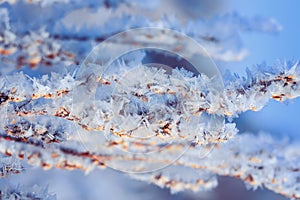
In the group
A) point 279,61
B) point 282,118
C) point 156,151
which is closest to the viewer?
point 279,61

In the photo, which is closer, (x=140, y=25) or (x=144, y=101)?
(x=144, y=101)

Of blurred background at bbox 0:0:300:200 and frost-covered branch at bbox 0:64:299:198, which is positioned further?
blurred background at bbox 0:0:300:200

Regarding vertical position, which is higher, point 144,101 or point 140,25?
point 140,25

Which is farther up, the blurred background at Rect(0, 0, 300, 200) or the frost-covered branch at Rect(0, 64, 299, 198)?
the blurred background at Rect(0, 0, 300, 200)

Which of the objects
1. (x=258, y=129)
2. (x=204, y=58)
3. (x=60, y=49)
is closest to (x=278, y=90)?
(x=204, y=58)

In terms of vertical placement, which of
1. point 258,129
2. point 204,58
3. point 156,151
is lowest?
point 156,151

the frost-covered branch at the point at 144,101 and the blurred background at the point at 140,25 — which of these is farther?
the blurred background at the point at 140,25

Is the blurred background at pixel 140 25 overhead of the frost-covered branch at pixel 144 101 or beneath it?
overhead

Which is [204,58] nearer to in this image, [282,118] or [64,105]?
[64,105]
